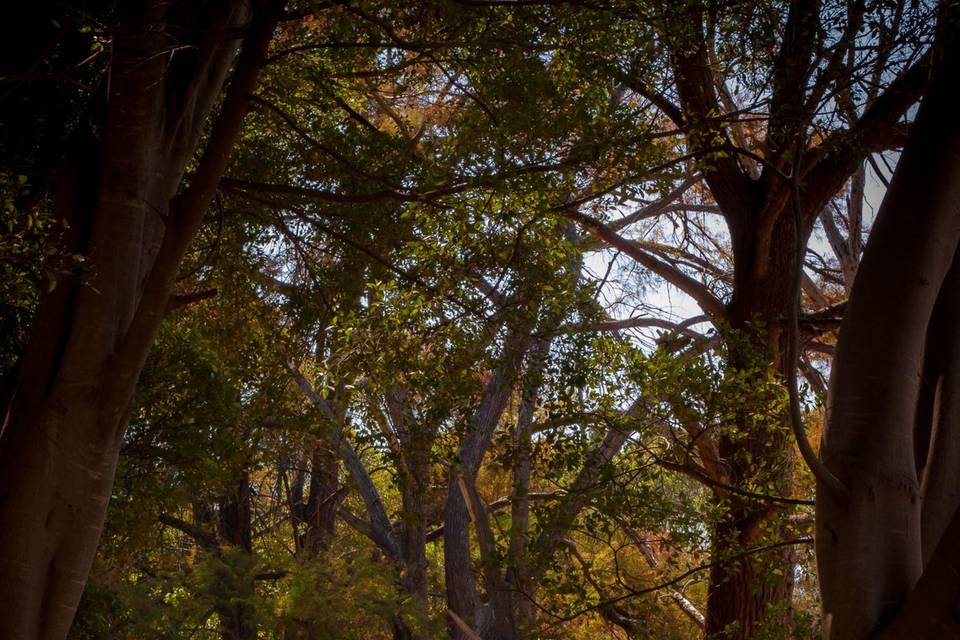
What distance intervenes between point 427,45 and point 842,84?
1.94m

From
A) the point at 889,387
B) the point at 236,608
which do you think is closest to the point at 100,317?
the point at 889,387

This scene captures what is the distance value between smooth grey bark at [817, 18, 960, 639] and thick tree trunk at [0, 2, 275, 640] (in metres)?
2.80

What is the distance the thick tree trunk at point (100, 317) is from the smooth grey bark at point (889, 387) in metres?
2.80

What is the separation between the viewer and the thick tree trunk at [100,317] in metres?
4.32

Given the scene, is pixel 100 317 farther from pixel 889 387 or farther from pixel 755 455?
pixel 755 455

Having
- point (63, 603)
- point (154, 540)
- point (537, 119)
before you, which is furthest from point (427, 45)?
point (154, 540)

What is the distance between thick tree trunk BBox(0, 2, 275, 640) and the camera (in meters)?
4.32

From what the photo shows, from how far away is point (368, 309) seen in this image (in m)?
5.61

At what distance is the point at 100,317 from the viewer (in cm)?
463

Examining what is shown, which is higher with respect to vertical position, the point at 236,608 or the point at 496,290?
the point at 496,290

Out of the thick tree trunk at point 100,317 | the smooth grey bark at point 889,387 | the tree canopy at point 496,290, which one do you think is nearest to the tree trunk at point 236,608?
the tree canopy at point 496,290

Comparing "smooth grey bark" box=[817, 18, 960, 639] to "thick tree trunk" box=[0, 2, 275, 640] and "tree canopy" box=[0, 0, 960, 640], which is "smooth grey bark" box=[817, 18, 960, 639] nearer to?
"tree canopy" box=[0, 0, 960, 640]

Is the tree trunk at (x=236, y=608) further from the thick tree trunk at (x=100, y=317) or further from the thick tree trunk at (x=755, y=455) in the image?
the thick tree trunk at (x=100, y=317)

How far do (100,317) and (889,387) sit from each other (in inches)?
133
